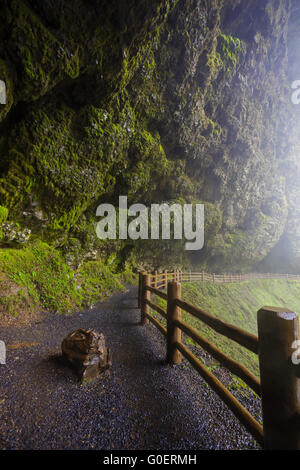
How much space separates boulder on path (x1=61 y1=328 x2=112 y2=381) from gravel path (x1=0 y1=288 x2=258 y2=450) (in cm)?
15

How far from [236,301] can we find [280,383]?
16.8 metres

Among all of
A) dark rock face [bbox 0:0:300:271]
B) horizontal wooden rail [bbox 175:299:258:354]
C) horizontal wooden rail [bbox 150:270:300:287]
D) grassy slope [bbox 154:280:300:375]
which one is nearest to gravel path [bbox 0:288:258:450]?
horizontal wooden rail [bbox 175:299:258:354]

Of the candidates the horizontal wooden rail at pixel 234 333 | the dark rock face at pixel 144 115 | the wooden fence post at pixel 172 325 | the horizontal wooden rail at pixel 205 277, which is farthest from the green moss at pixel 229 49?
the horizontal wooden rail at pixel 234 333

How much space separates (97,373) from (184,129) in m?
14.9

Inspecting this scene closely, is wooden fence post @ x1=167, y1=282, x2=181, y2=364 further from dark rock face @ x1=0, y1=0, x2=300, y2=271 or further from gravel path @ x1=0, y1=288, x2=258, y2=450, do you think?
dark rock face @ x1=0, y1=0, x2=300, y2=271

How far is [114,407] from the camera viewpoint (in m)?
2.60

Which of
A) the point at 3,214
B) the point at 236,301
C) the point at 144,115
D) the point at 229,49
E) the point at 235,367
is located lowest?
the point at 236,301

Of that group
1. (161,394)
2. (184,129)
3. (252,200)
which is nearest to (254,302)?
(252,200)

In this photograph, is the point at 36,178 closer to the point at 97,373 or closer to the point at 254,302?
the point at 97,373

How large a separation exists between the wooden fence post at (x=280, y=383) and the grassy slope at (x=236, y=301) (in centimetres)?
641

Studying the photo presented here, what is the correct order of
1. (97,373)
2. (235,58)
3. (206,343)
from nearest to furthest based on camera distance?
(206,343) → (97,373) → (235,58)

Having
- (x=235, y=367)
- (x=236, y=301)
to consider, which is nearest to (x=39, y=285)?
(x=235, y=367)

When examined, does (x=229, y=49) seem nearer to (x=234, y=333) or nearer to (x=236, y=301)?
(x=236, y=301)

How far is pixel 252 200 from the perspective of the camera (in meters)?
22.5
